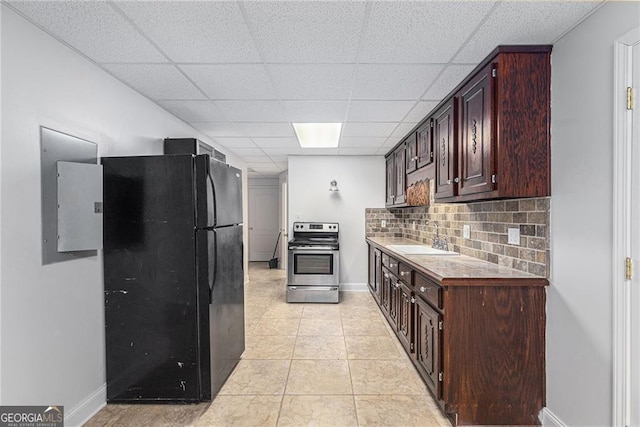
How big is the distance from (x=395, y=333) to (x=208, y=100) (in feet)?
9.61

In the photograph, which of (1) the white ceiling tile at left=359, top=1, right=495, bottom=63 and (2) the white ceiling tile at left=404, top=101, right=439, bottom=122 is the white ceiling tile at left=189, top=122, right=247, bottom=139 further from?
(1) the white ceiling tile at left=359, top=1, right=495, bottom=63

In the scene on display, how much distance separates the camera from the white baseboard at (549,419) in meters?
1.86

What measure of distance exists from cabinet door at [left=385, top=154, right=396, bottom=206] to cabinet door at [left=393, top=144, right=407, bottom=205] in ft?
0.49

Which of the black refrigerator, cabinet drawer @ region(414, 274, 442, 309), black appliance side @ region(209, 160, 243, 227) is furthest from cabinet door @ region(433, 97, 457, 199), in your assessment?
the black refrigerator

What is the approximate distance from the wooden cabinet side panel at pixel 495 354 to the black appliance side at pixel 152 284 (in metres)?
1.69

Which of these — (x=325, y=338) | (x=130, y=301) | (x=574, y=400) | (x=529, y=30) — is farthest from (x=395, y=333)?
(x=529, y=30)

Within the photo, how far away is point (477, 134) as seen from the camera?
2.25 m

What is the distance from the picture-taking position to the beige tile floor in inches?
83.9

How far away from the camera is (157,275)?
2.28 meters

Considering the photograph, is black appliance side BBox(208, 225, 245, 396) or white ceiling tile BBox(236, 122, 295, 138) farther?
white ceiling tile BBox(236, 122, 295, 138)

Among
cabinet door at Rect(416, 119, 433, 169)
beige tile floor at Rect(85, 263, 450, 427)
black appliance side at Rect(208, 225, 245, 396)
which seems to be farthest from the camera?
cabinet door at Rect(416, 119, 433, 169)

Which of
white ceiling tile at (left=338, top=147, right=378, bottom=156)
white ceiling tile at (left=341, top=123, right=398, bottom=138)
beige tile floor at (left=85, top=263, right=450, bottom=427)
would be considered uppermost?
white ceiling tile at (left=341, top=123, right=398, bottom=138)

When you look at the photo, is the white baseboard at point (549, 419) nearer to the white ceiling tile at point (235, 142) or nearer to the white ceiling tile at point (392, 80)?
the white ceiling tile at point (392, 80)

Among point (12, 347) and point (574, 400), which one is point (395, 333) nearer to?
point (574, 400)
